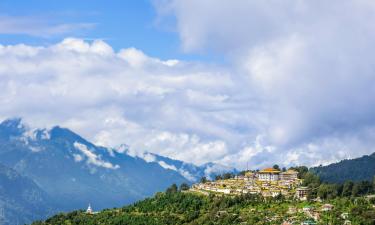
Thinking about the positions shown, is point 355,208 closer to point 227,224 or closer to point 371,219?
point 371,219

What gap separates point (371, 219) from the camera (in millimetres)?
186125

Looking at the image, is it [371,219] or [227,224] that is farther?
[227,224]

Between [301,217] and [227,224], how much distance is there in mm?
19578

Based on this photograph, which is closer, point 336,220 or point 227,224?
point 336,220

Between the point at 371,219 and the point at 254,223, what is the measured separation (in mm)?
29880

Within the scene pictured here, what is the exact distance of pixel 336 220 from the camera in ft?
616

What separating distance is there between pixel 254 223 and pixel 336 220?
70.6 feet

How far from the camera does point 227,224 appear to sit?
200 m

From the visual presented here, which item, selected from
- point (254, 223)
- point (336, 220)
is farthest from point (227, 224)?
point (336, 220)

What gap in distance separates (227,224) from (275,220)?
13054 mm

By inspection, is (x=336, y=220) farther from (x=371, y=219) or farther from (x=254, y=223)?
(x=254, y=223)

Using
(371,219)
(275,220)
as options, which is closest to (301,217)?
(275,220)

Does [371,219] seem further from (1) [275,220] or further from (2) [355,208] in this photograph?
(1) [275,220]

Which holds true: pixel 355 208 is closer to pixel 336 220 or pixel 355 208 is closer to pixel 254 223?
pixel 336 220
